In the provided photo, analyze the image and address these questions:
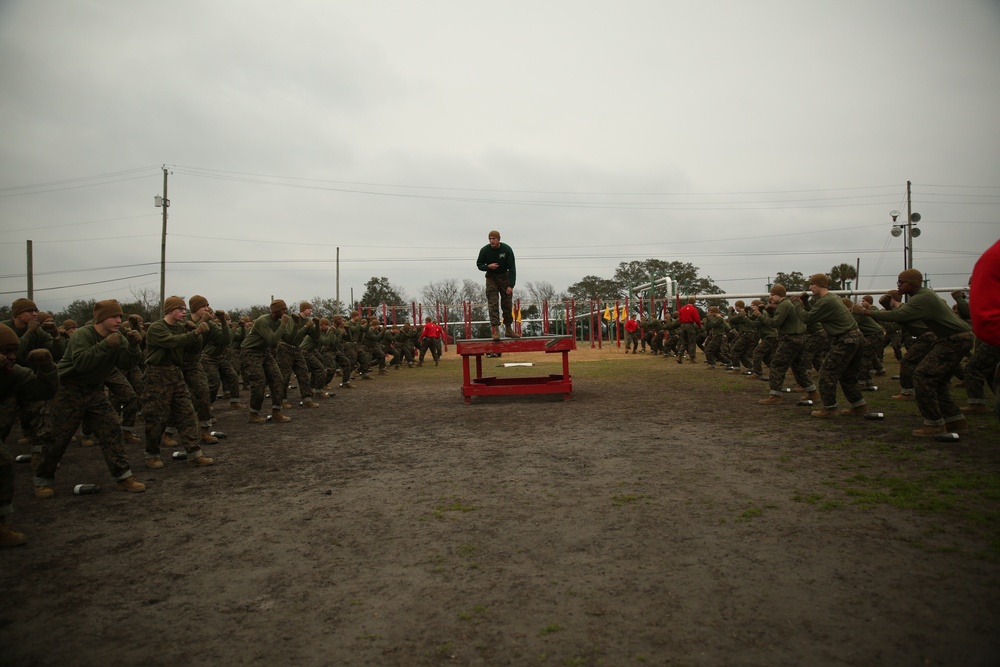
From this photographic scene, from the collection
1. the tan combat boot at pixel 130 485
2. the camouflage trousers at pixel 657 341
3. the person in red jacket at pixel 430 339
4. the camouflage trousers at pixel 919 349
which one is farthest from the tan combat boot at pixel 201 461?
the camouflage trousers at pixel 657 341

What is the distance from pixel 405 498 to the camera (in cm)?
579

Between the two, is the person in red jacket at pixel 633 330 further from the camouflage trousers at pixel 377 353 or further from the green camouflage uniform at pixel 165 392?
the green camouflage uniform at pixel 165 392

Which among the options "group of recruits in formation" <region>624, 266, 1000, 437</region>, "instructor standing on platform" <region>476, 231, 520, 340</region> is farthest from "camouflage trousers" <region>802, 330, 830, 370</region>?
"instructor standing on platform" <region>476, 231, 520, 340</region>

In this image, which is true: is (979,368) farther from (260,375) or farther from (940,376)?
(260,375)

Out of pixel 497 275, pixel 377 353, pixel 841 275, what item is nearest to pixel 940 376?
pixel 497 275

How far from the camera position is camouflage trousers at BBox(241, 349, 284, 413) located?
416 inches

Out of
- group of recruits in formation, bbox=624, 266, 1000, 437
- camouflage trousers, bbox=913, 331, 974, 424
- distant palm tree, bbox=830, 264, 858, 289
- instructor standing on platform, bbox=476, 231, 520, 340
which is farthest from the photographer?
distant palm tree, bbox=830, 264, 858, 289

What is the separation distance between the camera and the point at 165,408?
7582mm

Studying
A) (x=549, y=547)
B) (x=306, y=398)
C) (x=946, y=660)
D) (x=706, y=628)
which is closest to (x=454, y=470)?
(x=549, y=547)

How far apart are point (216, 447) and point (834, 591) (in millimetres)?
7907

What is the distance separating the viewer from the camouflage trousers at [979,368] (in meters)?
8.48

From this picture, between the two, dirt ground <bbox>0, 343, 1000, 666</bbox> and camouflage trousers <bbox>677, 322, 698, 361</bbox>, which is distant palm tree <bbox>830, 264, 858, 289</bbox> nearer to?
camouflage trousers <bbox>677, 322, 698, 361</bbox>

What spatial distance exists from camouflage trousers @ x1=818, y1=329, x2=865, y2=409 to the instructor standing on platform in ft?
17.9

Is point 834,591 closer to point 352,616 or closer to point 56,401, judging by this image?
point 352,616
